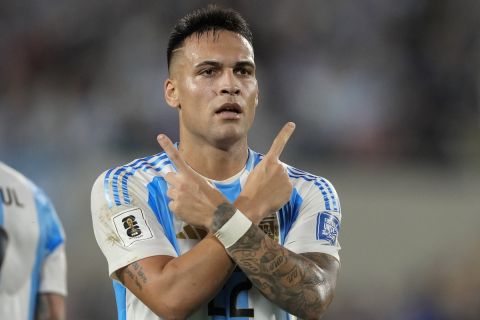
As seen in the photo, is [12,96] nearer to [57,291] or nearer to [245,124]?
[245,124]

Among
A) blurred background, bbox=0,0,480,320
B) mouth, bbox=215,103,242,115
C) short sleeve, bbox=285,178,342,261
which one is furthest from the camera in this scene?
blurred background, bbox=0,0,480,320

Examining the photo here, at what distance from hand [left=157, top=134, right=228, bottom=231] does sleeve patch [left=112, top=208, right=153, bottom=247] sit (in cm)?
15

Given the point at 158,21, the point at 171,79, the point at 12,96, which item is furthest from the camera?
the point at 158,21

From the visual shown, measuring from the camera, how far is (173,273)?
12.3 feet

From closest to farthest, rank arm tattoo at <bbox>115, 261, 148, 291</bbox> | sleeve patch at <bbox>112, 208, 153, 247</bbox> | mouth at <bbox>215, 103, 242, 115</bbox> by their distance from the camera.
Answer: arm tattoo at <bbox>115, 261, 148, 291</bbox>
sleeve patch at <bbox>112, 208, 153, 247</bbox>
mouth at <bbox>215, 103, 242, 115</bbox>

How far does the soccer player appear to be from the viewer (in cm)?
376

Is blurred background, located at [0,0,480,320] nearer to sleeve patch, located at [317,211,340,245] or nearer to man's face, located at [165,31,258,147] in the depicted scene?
man's face, located at [165,31,258,147]

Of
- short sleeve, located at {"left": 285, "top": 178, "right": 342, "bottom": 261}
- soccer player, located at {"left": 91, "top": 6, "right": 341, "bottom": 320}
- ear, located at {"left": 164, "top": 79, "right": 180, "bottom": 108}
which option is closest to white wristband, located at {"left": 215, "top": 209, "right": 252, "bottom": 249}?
soccer player, located at {"left": 91, "top": 6, "right": 341, "bottom": 320}

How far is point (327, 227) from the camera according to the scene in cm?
421

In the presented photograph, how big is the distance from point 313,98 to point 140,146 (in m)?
2.36

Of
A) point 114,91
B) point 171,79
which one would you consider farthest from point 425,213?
point 171,79

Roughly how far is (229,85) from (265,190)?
2.04ft

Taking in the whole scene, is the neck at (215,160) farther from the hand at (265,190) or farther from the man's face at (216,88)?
the hand at (265,190)

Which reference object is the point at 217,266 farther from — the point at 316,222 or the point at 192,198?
the point at 316,222
